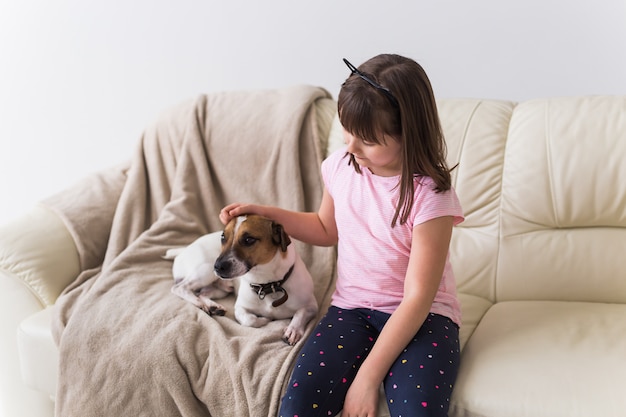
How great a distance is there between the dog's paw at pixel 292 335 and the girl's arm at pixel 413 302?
272mm

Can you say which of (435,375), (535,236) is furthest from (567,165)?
(435,375)

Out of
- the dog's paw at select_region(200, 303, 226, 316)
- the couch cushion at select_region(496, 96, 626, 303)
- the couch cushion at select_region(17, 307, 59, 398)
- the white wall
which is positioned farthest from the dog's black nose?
the white wall

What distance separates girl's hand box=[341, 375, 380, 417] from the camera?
1.50 meters

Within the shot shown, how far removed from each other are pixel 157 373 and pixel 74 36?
1824mm

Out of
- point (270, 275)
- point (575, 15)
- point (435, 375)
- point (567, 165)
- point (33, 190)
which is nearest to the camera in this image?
point (435, 375)

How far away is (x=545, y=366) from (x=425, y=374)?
33 cm

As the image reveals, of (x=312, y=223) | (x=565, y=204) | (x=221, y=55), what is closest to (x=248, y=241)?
(x=312, y=223)

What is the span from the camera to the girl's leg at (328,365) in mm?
1493

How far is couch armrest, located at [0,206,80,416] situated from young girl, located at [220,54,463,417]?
67 cm

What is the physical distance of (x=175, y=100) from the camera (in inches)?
115

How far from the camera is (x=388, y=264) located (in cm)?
170

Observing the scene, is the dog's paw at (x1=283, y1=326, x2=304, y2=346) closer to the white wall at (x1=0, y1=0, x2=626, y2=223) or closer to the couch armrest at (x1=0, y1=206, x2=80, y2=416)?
the couch armrest at (x1=0, y1=206, x2=80, y2=416)

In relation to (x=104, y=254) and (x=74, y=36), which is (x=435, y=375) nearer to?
(x=104, y=254)

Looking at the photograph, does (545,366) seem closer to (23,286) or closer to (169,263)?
(169,263)
